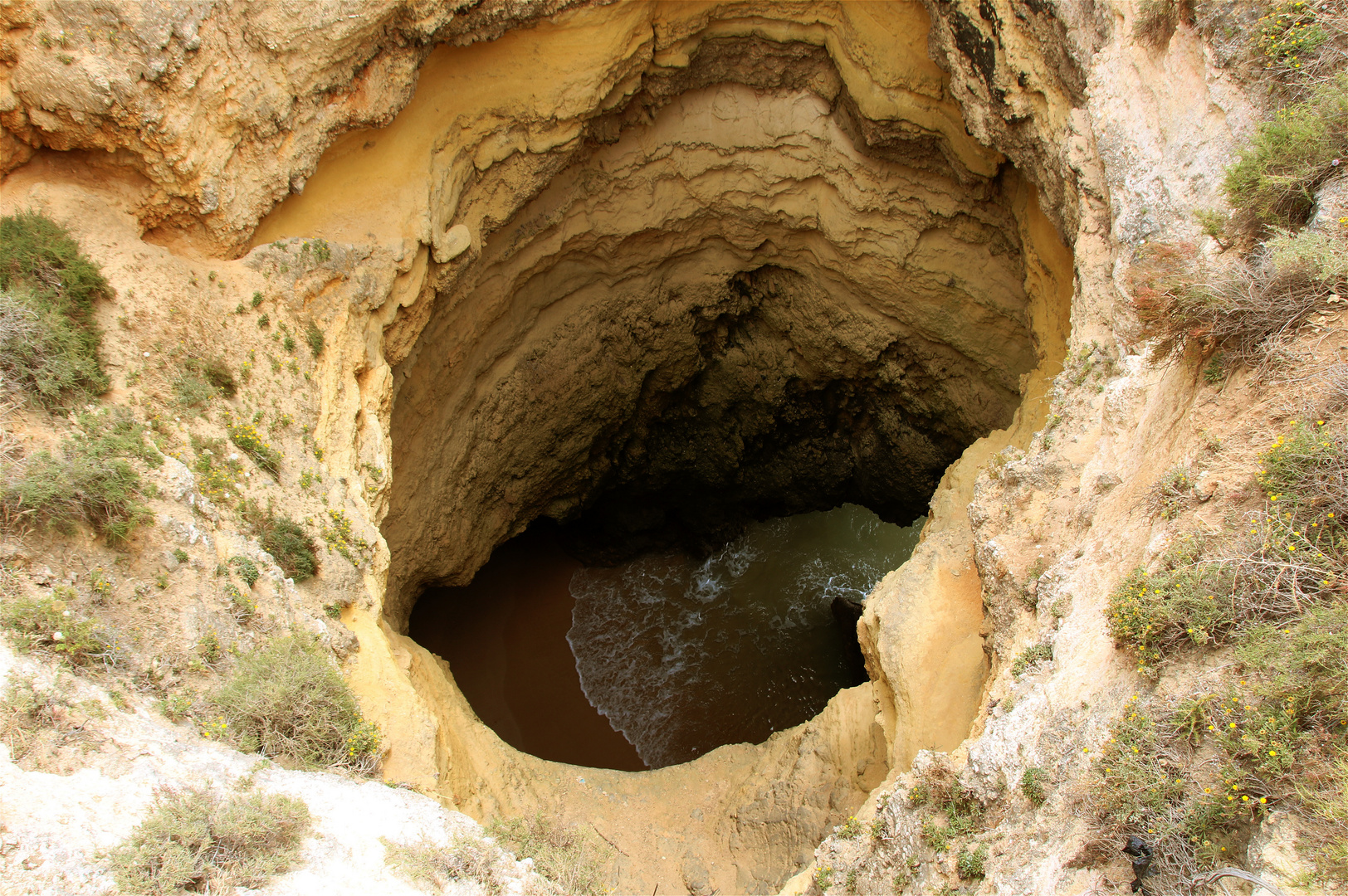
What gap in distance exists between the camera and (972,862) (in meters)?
3.87

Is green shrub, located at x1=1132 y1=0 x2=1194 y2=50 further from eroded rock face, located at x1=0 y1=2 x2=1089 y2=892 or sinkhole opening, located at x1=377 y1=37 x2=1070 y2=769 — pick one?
sinkhole opening, located at x1=377 y1=37 x2=1070 y2=769

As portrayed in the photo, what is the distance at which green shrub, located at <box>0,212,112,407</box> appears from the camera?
5098mm

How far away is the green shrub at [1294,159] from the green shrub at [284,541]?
23.2 ft

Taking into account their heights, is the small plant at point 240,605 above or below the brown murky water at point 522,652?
above

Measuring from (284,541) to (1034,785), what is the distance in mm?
5352

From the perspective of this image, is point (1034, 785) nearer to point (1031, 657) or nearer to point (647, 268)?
point (1031, 657)

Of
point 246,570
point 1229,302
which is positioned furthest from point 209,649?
point 1229,302

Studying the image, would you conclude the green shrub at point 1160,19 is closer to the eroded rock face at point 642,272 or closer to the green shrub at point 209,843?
the eroded rock face at point 642,272

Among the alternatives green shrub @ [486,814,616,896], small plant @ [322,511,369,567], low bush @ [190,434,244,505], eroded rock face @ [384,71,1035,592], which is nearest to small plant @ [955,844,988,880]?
green shrub @ [486,814,616,896]

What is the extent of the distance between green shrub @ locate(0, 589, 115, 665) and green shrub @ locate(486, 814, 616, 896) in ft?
8.82

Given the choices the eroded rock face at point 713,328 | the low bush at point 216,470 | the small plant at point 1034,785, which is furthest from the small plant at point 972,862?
the eroded rock face at point 713,328

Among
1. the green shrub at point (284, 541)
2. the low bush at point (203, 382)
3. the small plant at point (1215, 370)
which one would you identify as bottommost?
the green shrub at point (284, 541)

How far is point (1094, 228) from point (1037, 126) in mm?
1704

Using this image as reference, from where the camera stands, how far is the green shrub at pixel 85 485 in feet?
14.7
